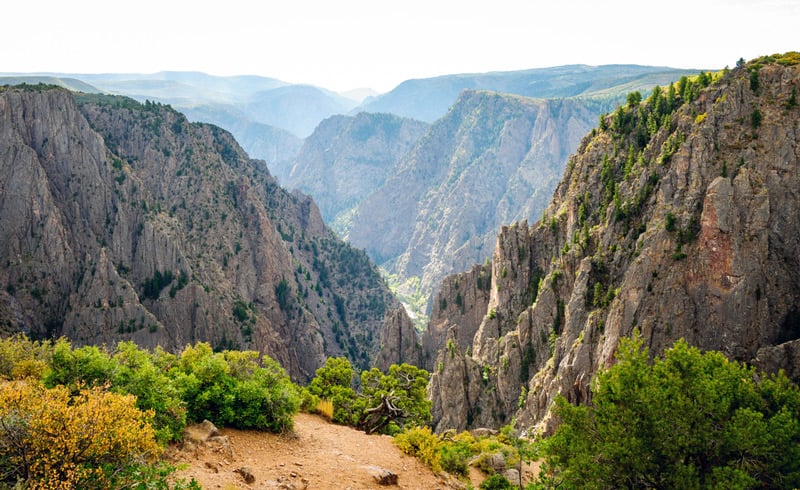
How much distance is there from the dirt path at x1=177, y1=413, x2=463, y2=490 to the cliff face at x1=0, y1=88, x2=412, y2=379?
285ft

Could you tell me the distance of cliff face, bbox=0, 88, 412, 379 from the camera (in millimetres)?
103625

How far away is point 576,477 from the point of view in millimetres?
23469

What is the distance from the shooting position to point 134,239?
12006cm

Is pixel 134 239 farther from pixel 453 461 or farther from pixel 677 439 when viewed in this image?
pixel 677 439

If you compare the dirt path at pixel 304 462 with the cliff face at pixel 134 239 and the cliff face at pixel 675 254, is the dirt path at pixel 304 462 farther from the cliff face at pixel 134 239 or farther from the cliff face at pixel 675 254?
the cliff face at pixel 134 239

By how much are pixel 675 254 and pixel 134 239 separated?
347 feet

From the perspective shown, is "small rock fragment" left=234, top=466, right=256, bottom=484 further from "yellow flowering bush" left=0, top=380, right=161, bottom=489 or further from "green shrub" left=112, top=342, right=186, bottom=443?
"yellow flowering bush" left=0, top=380, right=161, bottom=489

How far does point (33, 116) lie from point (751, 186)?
12707 centimetres

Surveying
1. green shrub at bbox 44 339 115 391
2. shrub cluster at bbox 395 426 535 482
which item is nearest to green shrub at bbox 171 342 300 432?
green shrub at bbox 44 339 115 391

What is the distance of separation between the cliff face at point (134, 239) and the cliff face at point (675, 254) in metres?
55.7

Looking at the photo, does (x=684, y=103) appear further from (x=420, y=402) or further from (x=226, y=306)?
(x=226, y=306)

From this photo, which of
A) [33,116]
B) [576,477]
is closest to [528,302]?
[576,477]

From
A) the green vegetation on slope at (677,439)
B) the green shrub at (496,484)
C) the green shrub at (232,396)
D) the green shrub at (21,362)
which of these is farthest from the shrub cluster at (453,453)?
the green shrub at (21,362)

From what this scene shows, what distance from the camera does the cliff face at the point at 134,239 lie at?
4080 inches
